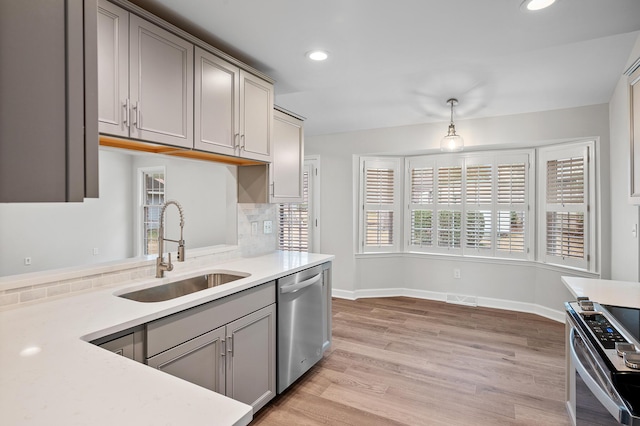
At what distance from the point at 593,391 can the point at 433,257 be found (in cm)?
366

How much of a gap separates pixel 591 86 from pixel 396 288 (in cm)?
334

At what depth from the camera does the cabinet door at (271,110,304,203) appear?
289 cm

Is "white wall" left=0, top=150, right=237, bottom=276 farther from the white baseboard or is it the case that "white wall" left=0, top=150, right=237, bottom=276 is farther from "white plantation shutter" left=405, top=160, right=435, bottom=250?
"white plantation shutter" left=405, top=160, right=435, bottom=250

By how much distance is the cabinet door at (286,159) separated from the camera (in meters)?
2.89

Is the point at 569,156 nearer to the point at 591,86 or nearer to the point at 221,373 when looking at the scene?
the point at 591,86

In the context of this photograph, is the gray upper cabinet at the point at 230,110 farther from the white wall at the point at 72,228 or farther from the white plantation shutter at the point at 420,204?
the white wall at the point at 72,228

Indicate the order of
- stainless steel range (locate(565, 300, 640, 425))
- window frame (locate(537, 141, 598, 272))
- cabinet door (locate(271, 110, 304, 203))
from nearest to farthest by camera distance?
stainless steel range (locate(565, 300, 640, 425)) → cabinet door (locate(271, 110, 304, 203)) → window frame (locate(537, 141, 598, 272))

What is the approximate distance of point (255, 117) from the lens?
2.56 metres

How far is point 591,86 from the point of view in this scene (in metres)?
3.21

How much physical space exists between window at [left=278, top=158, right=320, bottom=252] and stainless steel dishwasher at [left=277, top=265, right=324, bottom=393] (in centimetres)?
234

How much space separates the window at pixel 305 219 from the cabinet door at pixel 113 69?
353cm

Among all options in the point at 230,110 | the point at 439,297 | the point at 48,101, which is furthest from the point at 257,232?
the point at 439,297

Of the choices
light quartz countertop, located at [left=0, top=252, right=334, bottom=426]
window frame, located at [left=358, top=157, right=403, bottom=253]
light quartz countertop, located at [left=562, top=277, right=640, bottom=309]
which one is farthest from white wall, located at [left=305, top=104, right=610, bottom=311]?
light quartz countertop, located at [left=0, top=252, right=334, bottom=426]

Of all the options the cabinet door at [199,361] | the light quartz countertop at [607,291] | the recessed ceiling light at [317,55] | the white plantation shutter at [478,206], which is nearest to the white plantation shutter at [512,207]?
the white plantation shutter at [478,206]
